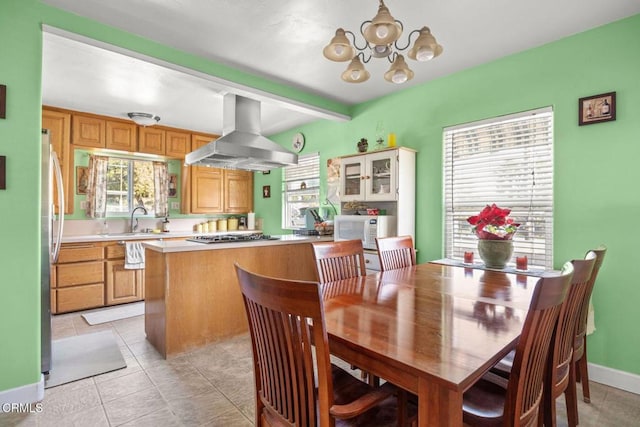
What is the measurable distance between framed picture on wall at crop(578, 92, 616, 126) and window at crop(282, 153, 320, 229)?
2.98 metres

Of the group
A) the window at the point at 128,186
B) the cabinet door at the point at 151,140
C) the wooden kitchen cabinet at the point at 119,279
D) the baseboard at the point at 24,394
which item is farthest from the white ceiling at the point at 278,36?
the baseboard at the point at 24,394

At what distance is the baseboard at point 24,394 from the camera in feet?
6.37

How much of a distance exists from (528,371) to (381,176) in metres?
2.54

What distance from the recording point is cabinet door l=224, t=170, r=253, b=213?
5523 millimetres

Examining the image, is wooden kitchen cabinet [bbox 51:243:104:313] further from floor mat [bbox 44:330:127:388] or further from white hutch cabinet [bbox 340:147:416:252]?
white hutch cabinet [bbox 340:147:416:252]

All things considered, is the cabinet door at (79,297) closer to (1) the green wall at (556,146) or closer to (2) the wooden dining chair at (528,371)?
(1) the green wall at (556,146)

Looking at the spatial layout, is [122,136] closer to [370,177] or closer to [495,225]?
[370,177]

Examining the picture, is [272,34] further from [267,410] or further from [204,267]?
[267,410]

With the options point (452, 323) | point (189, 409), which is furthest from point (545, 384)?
point (189, 409)

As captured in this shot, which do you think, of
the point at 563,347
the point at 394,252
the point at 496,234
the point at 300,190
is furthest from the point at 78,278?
the point at 563,347

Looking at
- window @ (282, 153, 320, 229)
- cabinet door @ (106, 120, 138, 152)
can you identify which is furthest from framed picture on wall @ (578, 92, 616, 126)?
cabinet door @ (106, 120, 138, 152)

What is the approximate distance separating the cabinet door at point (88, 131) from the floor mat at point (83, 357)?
2.50 meters

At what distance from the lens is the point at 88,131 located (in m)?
4.18

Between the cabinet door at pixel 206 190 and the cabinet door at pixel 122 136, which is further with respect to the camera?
the cabinet door at pixel 206 190
